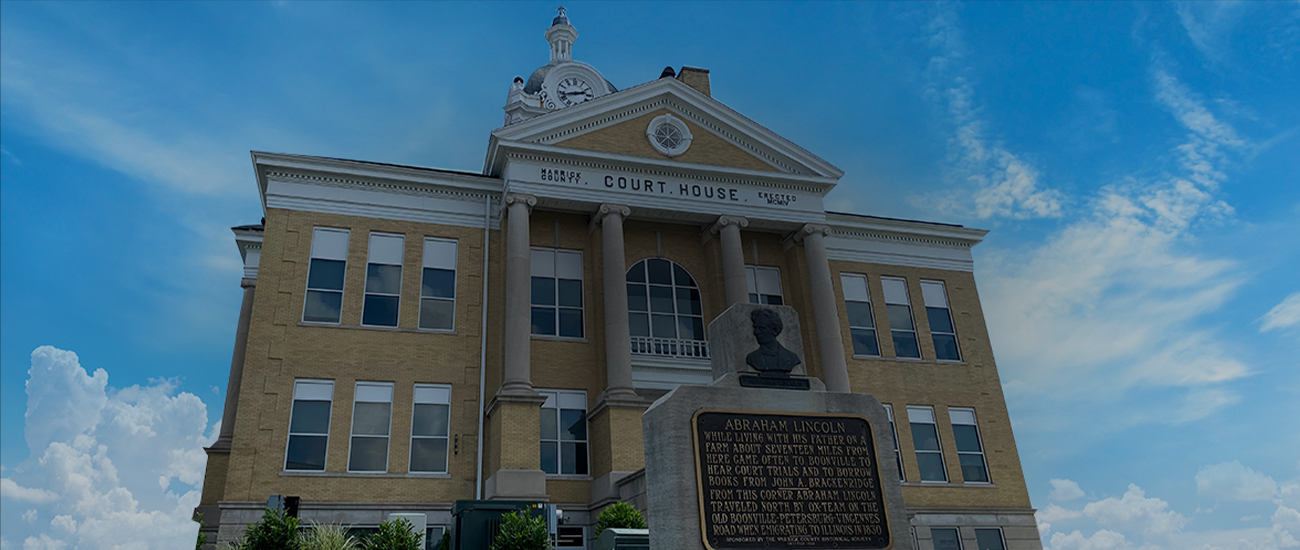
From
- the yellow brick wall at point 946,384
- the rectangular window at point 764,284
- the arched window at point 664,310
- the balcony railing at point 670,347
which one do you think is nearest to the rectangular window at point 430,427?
→ the balcony railing at point 670,347

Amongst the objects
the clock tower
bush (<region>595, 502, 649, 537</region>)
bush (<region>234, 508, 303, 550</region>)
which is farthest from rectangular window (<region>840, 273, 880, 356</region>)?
the clock tower

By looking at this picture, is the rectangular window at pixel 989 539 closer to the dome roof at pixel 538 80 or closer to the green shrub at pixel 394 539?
the green shrub at pixel 394 539

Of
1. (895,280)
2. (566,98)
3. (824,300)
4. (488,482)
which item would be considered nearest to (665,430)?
(488,482)

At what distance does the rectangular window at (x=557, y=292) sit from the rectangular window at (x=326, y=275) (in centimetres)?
567

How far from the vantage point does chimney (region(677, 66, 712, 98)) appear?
30.6 m

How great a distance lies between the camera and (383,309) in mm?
24828

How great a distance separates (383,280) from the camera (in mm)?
25203

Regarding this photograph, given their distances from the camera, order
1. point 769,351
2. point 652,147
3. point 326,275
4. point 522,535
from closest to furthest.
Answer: point 769,351 → point 522,535 → point 326,275 → point 652,147

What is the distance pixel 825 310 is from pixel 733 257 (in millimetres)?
3484

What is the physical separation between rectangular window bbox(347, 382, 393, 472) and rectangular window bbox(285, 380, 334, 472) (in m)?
0.72

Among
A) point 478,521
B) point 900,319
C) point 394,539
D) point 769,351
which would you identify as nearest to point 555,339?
point 478,521

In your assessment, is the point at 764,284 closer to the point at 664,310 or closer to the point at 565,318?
the point at 664,310

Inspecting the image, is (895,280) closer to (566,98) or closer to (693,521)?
(693,521)

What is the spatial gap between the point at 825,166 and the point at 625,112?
7.16m
